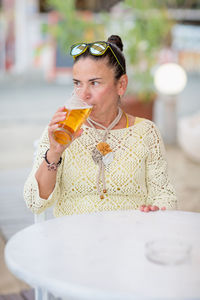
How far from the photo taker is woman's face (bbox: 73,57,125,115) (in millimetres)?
1973

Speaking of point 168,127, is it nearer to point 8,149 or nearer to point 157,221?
point 8,149

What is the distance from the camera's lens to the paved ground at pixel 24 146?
410cm

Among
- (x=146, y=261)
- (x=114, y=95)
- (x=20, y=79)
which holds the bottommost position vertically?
(x=20, y=79)

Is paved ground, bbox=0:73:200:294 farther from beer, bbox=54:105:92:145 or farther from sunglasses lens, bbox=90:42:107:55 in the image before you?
beer, bbox=54:105:92:145

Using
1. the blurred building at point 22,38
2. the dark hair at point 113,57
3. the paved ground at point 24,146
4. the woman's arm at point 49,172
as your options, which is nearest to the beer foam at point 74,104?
the woman's arm at point 49,172

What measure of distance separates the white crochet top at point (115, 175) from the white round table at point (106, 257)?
0.85ft

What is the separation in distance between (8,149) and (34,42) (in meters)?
7.81

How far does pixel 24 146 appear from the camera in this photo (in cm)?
650

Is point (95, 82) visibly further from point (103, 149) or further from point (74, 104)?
point (74, 104)

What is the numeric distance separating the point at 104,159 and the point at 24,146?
4.63 metres

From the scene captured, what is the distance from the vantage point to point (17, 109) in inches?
352

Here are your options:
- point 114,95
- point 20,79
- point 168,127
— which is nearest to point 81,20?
point 168,127

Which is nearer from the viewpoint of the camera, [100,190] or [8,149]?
[100,190]

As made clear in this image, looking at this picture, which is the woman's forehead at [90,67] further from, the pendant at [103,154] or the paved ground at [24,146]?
the paved ground at [24,146]
